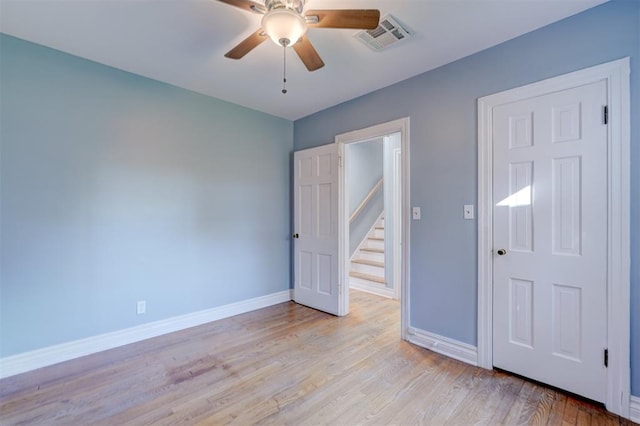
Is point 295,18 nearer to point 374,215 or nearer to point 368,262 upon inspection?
point 368,262

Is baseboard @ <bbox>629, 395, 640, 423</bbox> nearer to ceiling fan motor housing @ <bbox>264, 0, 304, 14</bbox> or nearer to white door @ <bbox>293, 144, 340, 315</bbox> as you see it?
white door @ <bbox>293, 144, 340, 315</bbox>

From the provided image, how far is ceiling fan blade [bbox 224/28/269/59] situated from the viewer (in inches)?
67.2

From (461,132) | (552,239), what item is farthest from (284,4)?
(552,239)

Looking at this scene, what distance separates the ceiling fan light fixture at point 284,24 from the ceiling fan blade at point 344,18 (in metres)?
0.07

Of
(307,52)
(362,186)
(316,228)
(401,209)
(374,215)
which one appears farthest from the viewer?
(362,186)

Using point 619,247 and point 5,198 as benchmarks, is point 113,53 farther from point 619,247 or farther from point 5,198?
point 619,247

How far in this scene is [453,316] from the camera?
2.52 metres

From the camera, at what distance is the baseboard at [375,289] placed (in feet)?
13.7

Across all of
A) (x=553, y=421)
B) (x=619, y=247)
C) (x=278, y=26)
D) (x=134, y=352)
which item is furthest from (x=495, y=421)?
(x=134, y=352)

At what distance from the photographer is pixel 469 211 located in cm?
242

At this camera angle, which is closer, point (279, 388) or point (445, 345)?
point (279, 388)

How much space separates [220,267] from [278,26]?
270 cm

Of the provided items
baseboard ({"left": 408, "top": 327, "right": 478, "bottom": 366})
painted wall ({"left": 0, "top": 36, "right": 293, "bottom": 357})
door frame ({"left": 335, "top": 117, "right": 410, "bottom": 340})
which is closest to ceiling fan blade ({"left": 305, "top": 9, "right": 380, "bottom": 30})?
door frame ({"left": 335, "top": 117, "right": 410, "bottom": 340})

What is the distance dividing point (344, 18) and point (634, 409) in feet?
9.35
